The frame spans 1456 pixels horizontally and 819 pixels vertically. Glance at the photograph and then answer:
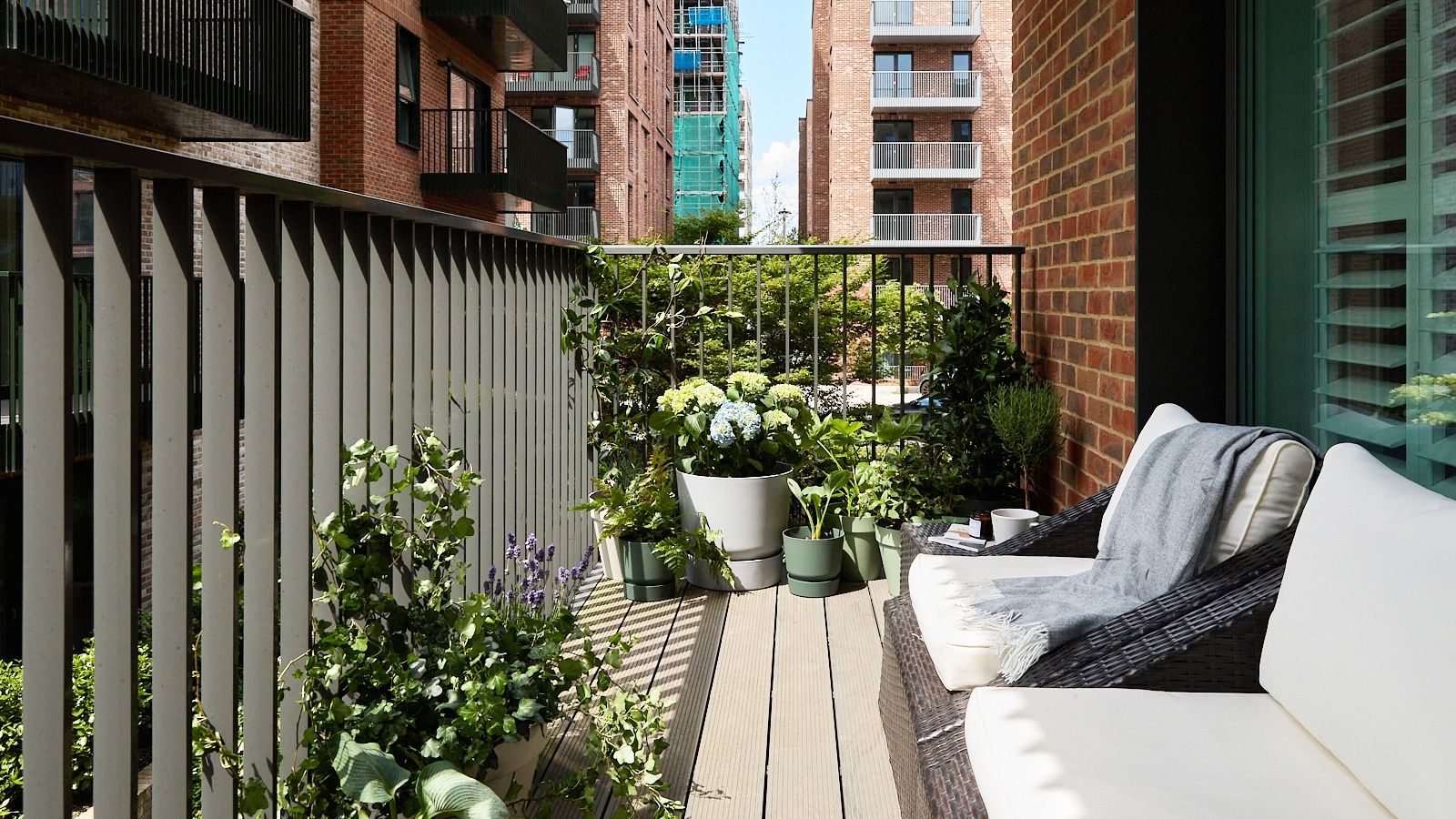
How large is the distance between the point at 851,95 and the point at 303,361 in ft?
84.3

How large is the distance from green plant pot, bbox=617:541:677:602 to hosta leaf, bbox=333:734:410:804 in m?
2.10

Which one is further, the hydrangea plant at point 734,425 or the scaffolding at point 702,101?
the scaffolding at point 702,101

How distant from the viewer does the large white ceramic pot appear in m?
3.69

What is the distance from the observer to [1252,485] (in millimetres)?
1871

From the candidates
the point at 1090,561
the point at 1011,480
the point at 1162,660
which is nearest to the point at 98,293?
the point at 1162,660

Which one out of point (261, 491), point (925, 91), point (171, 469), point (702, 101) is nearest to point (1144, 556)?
point (261, 491)

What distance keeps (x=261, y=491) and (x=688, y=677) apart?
1.62 m

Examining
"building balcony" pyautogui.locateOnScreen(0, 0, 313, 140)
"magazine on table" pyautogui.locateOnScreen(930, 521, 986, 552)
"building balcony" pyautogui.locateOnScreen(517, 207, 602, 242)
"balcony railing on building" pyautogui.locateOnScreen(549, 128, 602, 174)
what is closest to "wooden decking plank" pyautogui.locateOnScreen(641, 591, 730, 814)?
"magazine on table" pyautogui.locateOnScreen(930, 521, 986, 552)

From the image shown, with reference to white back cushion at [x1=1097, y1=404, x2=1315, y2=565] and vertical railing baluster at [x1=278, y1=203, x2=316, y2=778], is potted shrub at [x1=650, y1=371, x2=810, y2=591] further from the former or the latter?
vertical railing baluster at [x1=278, y1=203, x2=316, y2=778]

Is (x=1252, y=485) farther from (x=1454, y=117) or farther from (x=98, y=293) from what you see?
(x=98, y=293)

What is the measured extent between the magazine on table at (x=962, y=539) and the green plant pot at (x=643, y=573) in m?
1.05

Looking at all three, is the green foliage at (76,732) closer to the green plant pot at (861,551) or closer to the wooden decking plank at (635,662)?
the wooden decking plank at (635,662)

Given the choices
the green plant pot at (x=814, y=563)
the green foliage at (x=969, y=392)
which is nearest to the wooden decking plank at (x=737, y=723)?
the green plant pot at (x=814, y=563)

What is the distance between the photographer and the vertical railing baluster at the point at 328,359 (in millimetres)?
1656
